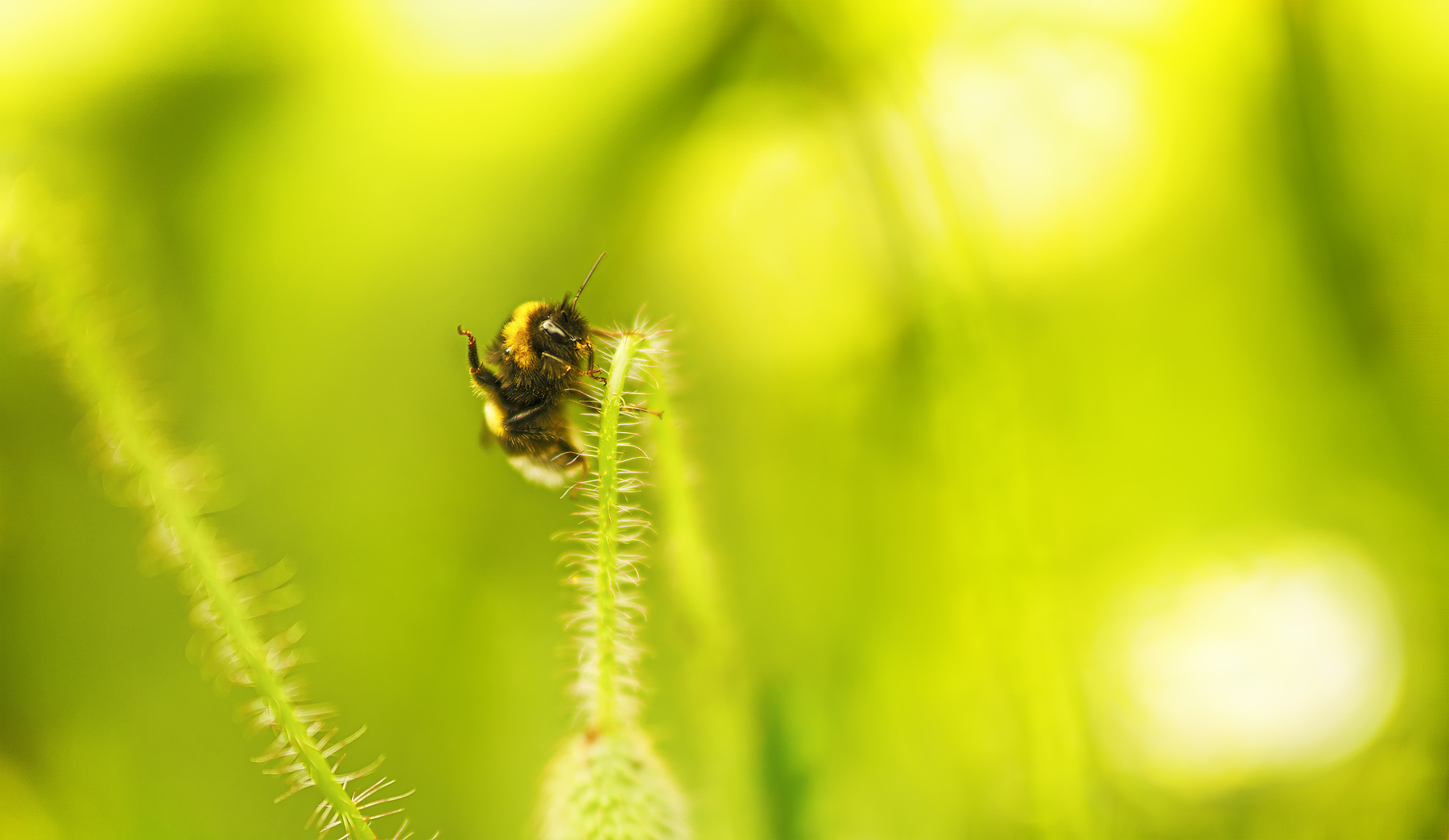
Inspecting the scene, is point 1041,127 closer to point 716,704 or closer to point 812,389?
point 812,389

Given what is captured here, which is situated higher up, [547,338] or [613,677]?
[547,338]

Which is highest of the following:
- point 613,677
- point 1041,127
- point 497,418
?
point 1041,127

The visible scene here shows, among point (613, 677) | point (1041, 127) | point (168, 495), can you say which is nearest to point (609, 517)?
point (613, 677)

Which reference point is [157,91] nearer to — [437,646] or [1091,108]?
[437,646]

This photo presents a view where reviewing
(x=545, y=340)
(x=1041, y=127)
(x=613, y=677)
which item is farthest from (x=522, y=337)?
(x=1041, y=127)

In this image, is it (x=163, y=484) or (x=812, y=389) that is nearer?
(x=163, y=484)

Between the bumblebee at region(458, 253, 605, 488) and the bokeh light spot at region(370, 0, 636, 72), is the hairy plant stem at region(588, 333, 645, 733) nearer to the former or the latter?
the bumblebee at region(458, 253, 605, 488)

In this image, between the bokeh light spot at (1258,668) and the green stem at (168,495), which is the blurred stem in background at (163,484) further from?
the bokeh light spot at (1258,668)
